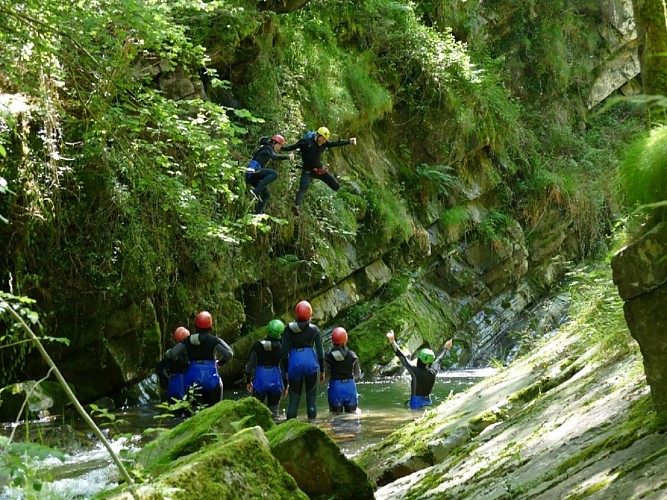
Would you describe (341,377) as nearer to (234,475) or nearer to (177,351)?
(177,351)

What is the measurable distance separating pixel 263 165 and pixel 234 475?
10.1 metres

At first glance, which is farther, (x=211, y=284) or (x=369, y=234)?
(x=369, y=234)

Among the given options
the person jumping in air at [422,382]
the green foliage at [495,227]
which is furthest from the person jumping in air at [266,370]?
the green foliage at [495,227]

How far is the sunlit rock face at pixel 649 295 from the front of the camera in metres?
3.74

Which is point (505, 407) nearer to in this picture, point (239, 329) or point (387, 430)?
point (387, 430)

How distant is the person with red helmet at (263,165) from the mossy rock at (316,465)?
8.36 metres

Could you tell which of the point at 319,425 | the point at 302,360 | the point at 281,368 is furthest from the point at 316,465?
the point at 281,368

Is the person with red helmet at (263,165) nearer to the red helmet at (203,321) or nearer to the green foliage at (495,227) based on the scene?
the red helmet at (203,321)

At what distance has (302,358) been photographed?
1264cm

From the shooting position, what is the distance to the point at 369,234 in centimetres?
1930

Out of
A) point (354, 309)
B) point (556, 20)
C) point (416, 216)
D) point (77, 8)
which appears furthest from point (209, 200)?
point (556, 20)

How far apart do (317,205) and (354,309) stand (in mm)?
3476

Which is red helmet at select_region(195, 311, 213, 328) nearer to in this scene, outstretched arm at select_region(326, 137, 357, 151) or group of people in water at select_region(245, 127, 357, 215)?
group of people in water at select_region(245, 127, 357, 215)

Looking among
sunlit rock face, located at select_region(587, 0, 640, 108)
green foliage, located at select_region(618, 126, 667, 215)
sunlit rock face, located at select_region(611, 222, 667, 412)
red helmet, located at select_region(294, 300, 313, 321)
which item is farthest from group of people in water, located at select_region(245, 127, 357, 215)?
sunlit rock face, located at select_region(587, 0, 640, 108)
